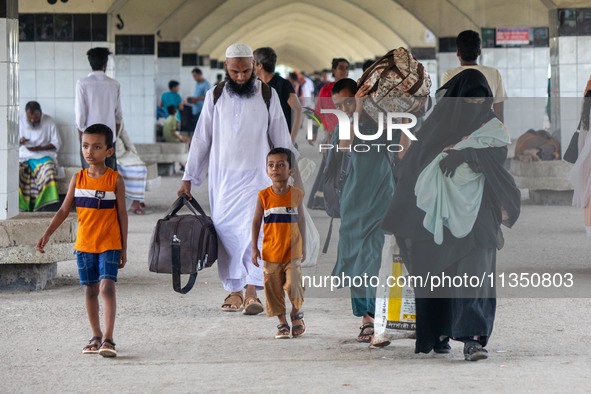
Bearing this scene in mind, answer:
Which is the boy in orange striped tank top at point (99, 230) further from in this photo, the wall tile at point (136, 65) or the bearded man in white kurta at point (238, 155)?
the wall tile at point (136, 65)

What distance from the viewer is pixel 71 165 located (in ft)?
47.3

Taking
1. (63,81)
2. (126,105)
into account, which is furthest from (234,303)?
(126,105)

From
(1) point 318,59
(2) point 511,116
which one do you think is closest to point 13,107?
(2) point 511,116

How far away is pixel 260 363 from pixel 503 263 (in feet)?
14.0

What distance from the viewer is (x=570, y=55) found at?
52.7 ft

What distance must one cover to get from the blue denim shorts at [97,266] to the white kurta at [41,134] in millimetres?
7104

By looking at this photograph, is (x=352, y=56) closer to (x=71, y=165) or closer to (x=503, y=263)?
(x=71, y=165)

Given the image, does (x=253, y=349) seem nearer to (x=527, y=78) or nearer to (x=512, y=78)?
(x=512, y=78)

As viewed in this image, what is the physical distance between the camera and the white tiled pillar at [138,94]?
21094 millimetres

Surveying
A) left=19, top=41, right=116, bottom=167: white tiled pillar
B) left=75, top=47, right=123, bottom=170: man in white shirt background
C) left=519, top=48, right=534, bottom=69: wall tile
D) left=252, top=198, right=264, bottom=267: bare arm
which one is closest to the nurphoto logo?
left=252, top=198, right=264, bottom=267: bare arm

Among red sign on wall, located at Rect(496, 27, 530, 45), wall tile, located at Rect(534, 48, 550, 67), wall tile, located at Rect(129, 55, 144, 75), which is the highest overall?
red sign on wall, located at Rect(496, 27, 530, 45)

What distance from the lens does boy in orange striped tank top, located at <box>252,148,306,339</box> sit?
7.31 m

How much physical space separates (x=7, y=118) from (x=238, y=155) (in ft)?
7.76

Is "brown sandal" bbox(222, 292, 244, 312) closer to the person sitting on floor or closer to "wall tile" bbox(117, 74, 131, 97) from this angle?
the person sitting on floor
